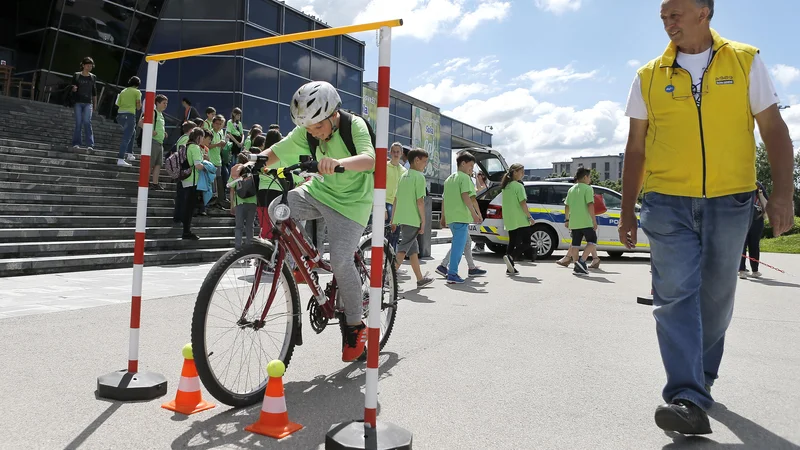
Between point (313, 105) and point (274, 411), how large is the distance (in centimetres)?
160

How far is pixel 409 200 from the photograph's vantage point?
8.79 meters

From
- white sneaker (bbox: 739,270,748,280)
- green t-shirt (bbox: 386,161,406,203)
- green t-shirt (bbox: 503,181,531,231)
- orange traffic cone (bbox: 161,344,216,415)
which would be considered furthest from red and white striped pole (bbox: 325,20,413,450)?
white sneaker (bbox: 739,270,748,280)

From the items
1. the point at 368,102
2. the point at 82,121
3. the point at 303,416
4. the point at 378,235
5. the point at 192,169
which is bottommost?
the point at 303,416

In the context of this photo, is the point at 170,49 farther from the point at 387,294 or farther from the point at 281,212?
the point at 281,212

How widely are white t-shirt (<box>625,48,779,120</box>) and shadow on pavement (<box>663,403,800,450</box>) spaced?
1.55 metres

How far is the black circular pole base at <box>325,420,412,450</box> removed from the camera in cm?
261

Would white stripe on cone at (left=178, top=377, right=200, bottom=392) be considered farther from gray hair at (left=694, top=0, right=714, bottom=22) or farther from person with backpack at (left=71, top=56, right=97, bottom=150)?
person with backpack at (left=71, top=56, right=97, bottom=150)

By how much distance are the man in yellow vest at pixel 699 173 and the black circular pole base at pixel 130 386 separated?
263cm

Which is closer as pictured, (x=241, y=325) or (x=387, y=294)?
(x=241, y=325)

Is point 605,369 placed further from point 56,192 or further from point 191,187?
point 56,192

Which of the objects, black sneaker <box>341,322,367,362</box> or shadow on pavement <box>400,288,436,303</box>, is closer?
black sneaker <box>341,322,367,362</box>

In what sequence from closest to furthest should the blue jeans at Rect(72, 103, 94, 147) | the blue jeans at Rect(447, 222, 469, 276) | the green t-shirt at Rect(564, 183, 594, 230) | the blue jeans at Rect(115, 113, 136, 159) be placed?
1. the blue jeans at Rect(447, 222, 469, 276)
2. the green t-shirt at Rect(564, 183, 594, 230)
3. the blue jeans at Rect(115, 113, 136, 159)
4. the blue jeans at Rect(72, 103, 94, 147)

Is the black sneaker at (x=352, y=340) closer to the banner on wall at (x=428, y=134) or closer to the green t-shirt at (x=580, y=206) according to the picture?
the green t-shirt at (x=580, y=206)

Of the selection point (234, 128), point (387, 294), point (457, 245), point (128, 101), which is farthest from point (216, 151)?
point (387, 294)
